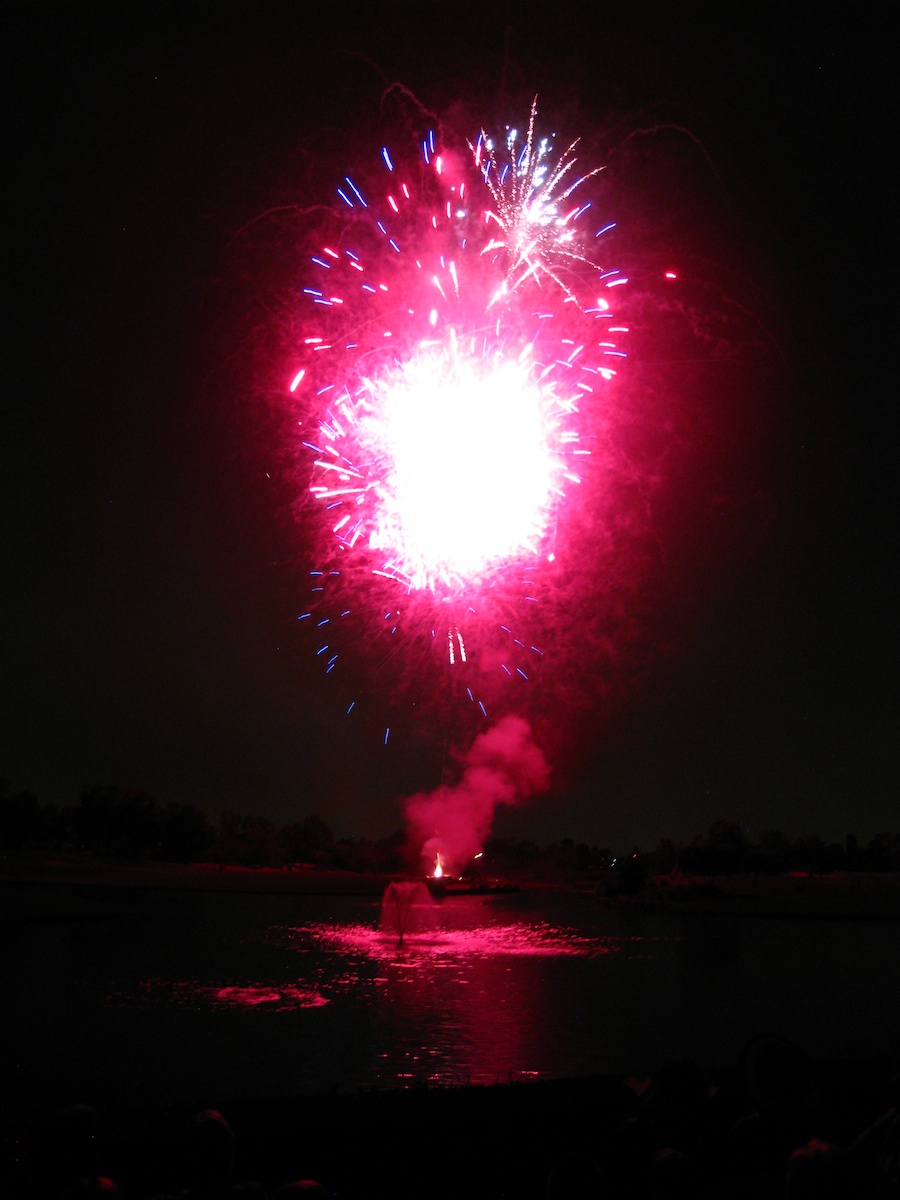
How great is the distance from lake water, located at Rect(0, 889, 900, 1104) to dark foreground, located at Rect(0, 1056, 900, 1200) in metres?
2.56

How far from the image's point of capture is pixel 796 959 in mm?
25859

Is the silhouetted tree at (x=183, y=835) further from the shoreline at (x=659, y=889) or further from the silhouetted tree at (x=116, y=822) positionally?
the shoreline at (x=659, y=889)

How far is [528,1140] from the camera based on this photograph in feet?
19.3

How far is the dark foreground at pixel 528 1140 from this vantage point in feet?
13.3

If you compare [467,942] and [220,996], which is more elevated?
[220,996]

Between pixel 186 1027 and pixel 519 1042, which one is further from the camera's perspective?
pixel 186 1027

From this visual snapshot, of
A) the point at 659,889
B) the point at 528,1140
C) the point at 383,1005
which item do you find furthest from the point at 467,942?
the point at 659,889

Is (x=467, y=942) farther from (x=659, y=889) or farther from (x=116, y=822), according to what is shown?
(x=116, y=822)

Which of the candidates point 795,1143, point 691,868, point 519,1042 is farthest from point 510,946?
point 691,868

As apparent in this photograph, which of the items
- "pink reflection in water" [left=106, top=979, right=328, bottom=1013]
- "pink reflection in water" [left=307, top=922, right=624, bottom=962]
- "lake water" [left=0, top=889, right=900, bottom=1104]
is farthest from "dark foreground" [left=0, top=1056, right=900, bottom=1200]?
"pink reflection in water" [left=307, top=922, right=624, bottom=962]

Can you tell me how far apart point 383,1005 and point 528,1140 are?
971 cm

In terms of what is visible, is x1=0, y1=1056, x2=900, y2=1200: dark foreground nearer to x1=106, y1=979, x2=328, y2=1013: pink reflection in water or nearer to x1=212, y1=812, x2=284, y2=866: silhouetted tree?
x1=106, y1=979, x2=328, y2=1013: pink reflection in water

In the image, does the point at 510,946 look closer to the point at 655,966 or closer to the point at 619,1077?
the point at 655,966

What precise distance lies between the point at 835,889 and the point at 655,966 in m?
59.7
